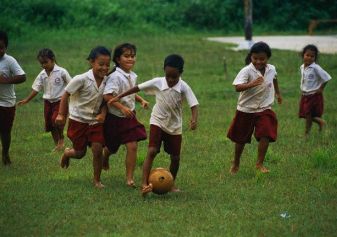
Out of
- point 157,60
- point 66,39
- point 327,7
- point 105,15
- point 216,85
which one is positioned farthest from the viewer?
point 327,7

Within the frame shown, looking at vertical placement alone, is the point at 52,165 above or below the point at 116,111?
below

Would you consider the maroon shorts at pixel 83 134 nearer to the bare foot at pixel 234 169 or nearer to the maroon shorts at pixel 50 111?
the bare foot at pixel 234 169

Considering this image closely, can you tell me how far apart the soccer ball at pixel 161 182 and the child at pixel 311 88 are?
4.91m

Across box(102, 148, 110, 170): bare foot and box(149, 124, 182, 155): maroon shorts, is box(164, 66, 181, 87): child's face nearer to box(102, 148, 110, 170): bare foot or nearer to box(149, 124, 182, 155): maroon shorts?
box(149, 124, 182, 155): maroon shorts

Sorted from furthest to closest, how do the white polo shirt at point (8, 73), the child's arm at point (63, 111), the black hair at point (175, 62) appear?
the white polo shirt at point (8, 73)
the child's arm at point (63, 111)
the black hair at point (175, 62)

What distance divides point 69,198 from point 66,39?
24579mm

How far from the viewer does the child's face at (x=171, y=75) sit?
27.8 feet

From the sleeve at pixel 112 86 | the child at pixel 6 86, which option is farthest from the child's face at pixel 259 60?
the child at pixel 6 86

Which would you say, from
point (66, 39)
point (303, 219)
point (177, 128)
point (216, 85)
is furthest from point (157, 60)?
point (303, 219)

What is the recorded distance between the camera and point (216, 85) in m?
19.5

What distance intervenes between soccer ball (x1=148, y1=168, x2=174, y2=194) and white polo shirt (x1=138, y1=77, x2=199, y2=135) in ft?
1.84

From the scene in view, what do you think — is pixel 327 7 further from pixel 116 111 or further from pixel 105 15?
pixel 116 111

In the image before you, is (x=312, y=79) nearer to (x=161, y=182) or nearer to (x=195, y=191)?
(x=195, y=191)

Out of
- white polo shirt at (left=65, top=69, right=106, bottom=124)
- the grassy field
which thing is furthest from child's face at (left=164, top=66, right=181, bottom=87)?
the grassy field
